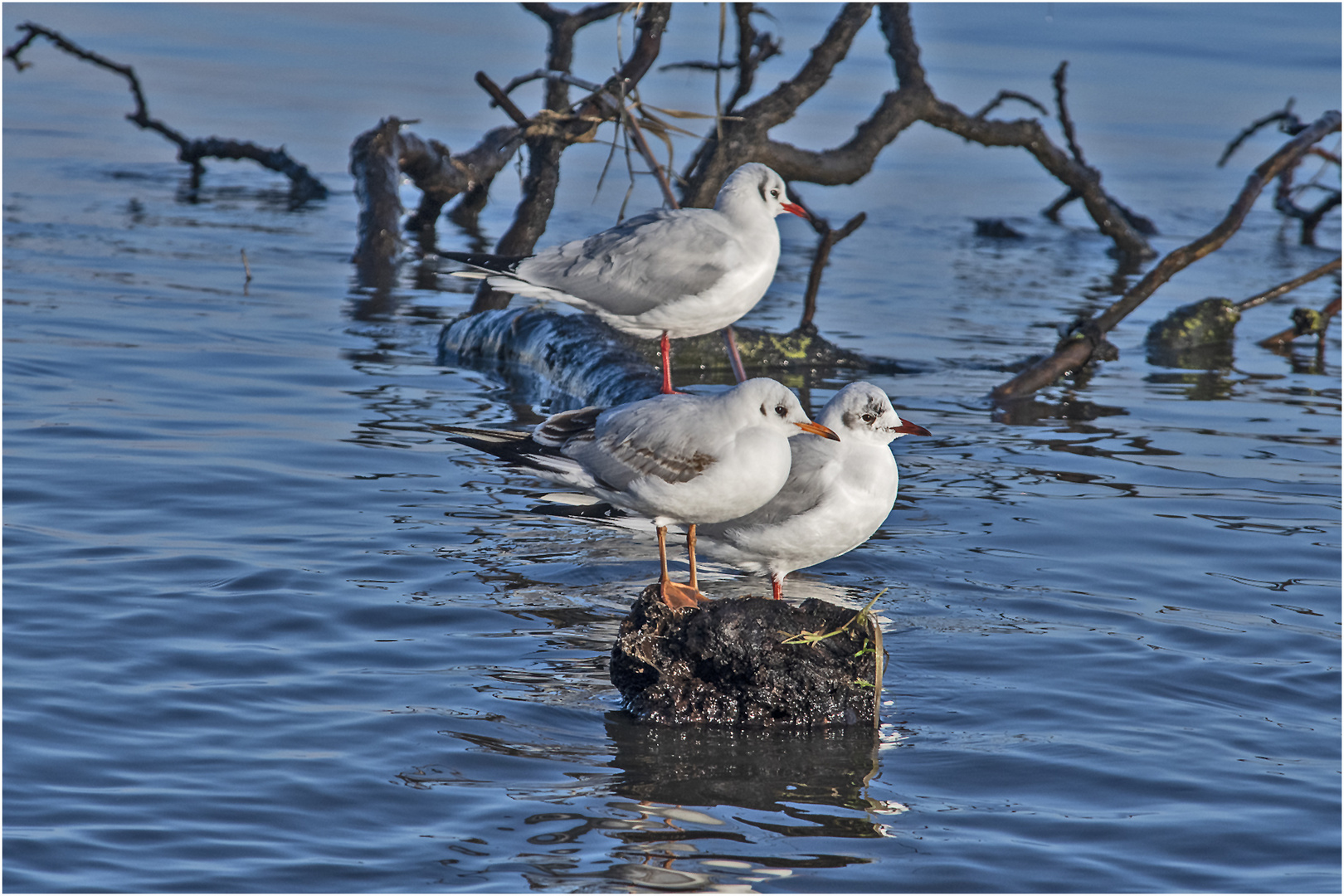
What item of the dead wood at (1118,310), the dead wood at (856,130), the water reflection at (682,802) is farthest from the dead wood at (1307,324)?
the water reflection at (682,802)

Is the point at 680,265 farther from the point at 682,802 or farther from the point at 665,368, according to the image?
the point at 682,802

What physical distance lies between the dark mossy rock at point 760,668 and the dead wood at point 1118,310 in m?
5.38

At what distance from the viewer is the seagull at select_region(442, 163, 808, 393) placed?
7223mm

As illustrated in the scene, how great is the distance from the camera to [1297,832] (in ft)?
14.3

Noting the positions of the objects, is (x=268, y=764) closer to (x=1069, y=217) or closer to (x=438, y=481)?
(x=438, y=481)

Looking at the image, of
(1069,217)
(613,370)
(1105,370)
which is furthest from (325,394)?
(1069,217)

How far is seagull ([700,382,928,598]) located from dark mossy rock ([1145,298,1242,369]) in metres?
6.89

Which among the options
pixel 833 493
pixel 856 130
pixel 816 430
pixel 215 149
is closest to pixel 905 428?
pixel 833 493

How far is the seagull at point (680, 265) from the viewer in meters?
7.22

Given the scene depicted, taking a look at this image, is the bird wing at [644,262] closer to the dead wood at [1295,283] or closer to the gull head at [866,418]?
the gull head at [866,418]

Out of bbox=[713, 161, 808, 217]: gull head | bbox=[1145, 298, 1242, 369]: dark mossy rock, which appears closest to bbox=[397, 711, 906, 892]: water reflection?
bbox=[713, 161, 808, 217]: gull head

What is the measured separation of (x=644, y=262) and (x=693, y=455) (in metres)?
2.56

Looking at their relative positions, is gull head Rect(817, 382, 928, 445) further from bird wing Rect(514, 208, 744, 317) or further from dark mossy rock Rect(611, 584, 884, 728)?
bird wing Rect(514, 208, 744, 317)

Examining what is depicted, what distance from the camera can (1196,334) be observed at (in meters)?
11.9
